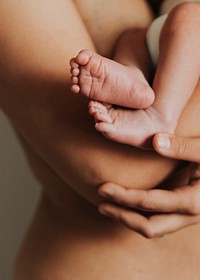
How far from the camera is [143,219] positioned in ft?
2.51

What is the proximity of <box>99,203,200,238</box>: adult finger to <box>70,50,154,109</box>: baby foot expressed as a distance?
6.0 inches

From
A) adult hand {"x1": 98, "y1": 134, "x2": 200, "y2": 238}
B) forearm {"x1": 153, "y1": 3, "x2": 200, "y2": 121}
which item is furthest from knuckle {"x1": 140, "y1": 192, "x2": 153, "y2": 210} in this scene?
forearm {"x1": 153, "y1": 3, "x2": 200, "y2": 121}

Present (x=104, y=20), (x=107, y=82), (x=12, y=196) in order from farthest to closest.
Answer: (x=12, y=196) → (x=104, y=20) → (x=107, y=82)

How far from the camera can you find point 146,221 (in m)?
0.76

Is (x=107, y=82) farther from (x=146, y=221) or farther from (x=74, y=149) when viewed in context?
(x=146, y=221)

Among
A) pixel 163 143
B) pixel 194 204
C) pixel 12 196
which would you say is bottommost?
pixel 12 196

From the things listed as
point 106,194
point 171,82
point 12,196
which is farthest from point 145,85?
point 12,196

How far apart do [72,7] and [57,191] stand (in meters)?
0.27

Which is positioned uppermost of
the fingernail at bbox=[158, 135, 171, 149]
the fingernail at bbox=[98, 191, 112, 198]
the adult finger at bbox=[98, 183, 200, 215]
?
the fingernail at bbox=[158, 135, 171, 149]

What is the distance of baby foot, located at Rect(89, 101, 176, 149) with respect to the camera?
0.67 m

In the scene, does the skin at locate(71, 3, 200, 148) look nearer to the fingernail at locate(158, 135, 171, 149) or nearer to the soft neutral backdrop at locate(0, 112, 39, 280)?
the fingernail at locate(158, 135, 171, 149)

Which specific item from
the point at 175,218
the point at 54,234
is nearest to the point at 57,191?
the point at 54,234

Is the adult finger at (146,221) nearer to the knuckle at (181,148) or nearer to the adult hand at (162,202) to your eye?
the adult hand at (162,202)

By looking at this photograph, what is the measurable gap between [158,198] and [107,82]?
169mm
